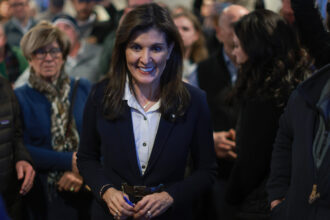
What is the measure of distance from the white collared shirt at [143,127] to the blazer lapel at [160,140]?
45 mm

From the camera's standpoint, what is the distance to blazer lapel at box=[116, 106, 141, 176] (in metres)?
2.10

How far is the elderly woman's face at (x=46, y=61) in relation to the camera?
9.48ft

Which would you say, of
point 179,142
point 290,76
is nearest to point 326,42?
point 290,76

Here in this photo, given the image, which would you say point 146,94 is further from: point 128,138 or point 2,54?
point 2,54

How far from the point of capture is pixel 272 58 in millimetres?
2490

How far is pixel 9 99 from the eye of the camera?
257 centimetres

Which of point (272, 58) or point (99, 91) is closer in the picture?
point (99, 91)

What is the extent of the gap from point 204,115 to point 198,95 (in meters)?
0.11

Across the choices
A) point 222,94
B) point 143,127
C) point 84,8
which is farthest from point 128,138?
point 84,8

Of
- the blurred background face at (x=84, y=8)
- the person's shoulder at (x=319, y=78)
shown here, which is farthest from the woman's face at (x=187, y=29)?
the person's shoulder at (x=319, y=78)

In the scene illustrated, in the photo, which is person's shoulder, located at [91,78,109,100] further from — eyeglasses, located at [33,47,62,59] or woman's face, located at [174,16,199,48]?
woman's face, located at [174,16,199,48]

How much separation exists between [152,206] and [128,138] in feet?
1.16

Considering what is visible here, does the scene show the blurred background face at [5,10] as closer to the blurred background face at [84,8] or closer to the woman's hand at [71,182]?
the blurred background face at [84,8]

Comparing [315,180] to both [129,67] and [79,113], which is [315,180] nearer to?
[129,67]
